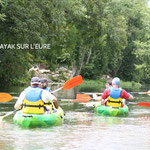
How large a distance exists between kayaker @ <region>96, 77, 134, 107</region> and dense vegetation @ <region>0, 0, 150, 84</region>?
755 centimetres

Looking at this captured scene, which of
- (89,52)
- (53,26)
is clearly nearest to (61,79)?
(89,52)

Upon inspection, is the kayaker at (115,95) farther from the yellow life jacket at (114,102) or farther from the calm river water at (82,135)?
the calm river water at (82,135)

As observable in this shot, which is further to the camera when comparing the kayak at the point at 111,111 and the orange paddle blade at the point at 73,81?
the kayak at the point at 111,111

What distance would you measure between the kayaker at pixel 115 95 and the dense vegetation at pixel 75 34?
7548 millimetres

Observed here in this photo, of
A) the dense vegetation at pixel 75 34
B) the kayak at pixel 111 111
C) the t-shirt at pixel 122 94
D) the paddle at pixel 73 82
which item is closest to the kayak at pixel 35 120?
the paddle at pixel 73 82

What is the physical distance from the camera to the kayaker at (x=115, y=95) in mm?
13663

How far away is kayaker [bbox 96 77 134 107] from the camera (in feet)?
44.8

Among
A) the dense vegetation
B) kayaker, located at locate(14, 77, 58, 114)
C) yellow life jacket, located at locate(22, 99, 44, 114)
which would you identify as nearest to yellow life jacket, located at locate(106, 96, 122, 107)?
Answer: kayaker, located at locate(14, 77, 58, 114)

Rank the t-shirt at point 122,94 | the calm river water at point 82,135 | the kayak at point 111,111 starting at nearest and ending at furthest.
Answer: the calm river water at point 82,135, the t-shirt at point 122,94, the kayak at point 111,111

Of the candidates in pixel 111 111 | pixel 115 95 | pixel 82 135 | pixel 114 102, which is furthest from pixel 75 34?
pixel 82 135

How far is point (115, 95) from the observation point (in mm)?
13789

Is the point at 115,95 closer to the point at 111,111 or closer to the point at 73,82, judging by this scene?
the point at 111,111

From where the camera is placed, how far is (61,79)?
4638 cm

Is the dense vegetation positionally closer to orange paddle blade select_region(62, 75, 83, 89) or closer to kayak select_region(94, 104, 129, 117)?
orange paddle blade select_region(62, 75, 83, 89)
